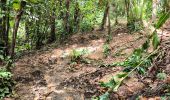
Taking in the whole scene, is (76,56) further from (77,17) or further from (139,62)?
(139,62)

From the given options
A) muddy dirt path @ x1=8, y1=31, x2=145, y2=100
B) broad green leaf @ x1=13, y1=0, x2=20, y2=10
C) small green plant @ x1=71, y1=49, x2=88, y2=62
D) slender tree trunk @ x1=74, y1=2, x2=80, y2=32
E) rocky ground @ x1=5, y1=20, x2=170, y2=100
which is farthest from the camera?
slender tree trunk @ x1=74, y1=2, x2=80, y2=32

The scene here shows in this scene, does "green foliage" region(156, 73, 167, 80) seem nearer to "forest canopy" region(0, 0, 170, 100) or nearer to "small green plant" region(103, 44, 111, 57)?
"forest canopy" region(0, 0, 170, 100)

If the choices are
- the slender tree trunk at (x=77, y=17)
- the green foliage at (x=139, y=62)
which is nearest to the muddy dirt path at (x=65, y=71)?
the slender tree trunk at (x=77, y=17)

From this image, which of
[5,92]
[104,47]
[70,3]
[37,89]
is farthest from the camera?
[70,3]

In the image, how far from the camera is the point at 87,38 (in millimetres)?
10406

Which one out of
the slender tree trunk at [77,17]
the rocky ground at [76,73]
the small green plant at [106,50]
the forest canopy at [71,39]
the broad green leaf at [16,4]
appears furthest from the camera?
the slender tree trunk at [77,17]

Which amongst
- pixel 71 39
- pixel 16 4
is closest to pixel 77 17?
pixel 71 39

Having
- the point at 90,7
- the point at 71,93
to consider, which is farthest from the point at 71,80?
the point at 90,7

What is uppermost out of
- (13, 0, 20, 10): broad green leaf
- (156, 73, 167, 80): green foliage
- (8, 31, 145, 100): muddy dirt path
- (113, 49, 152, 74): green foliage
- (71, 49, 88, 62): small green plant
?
(13, 0, 20, 10): broad green leaf

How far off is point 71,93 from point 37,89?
2.67 ft

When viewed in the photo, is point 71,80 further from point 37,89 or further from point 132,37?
point 132,37

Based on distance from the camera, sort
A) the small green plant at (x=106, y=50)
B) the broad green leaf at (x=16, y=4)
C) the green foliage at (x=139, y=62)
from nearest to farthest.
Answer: the green foliage at (x=139, y=62) → the broad green leaf at (x=16, y=4) → the small green plant at (x=106, y=50)

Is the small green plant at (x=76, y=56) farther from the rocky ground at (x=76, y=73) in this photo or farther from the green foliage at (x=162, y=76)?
Result: the green foliage at (x=162, y=76)

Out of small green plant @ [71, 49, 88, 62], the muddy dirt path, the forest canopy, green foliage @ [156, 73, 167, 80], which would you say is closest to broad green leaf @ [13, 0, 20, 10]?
the forest canopy
